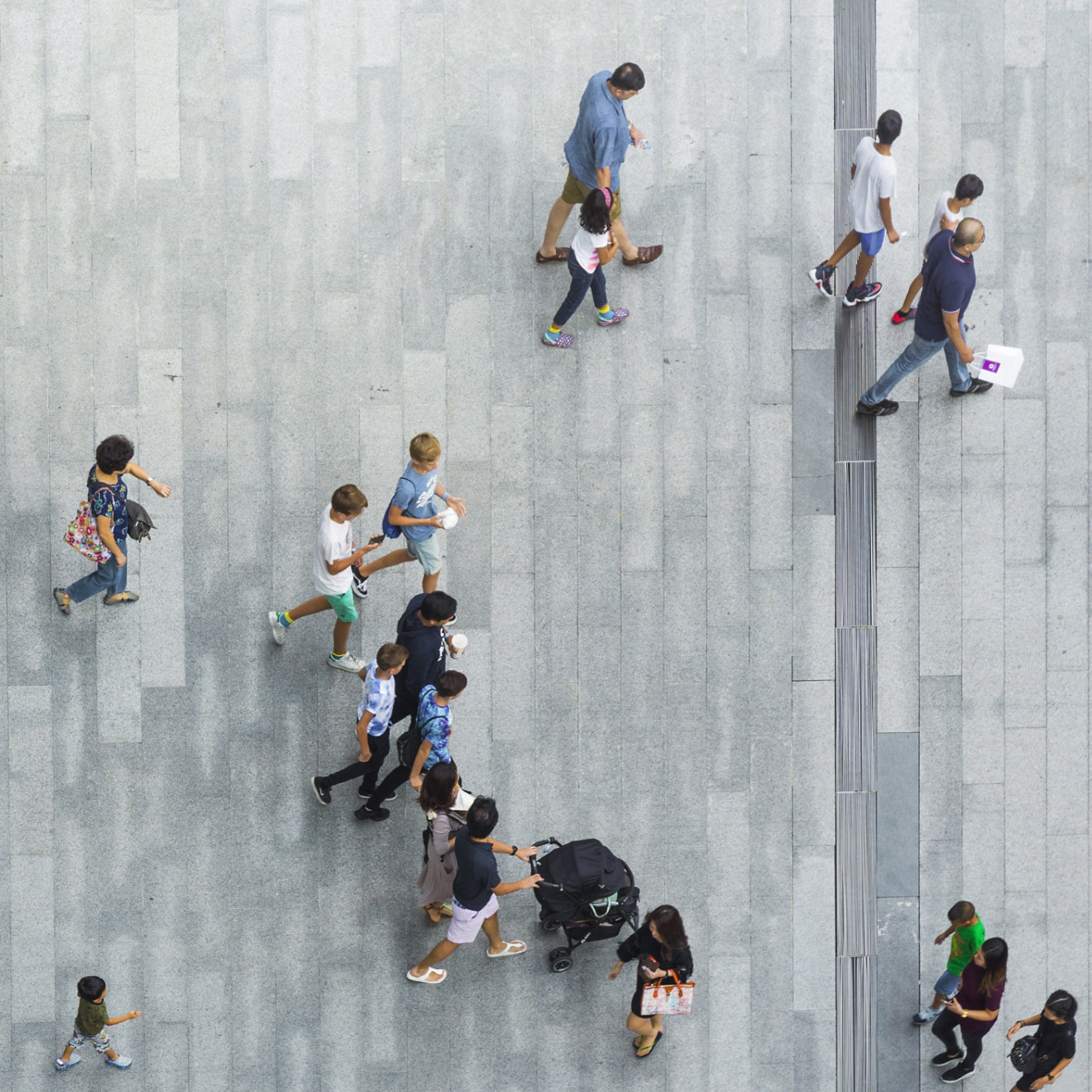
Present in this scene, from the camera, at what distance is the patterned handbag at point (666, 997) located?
24.0ft

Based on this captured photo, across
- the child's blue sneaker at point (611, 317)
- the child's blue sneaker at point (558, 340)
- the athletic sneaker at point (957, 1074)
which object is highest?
the child's blue sneaker at point (611, 317)

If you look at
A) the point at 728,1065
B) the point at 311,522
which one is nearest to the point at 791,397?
the point at 311,522

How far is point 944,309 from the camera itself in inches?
298

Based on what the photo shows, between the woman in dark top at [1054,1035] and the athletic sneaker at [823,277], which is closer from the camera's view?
the woman in dark top at [1054,1035]

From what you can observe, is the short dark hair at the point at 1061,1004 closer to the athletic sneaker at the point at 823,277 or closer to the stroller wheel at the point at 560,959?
the stroller wheel at the point at 560,959

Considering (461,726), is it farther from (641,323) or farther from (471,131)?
(471,131)

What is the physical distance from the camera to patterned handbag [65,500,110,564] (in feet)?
24.9

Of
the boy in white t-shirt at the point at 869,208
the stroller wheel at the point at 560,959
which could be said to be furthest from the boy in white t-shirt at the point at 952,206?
the stroller wheel at the point at 560,959

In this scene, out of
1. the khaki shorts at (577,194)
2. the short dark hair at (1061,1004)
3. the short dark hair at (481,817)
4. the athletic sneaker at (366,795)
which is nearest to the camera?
the short dark hair at (481,817)

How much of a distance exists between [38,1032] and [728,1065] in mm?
4959

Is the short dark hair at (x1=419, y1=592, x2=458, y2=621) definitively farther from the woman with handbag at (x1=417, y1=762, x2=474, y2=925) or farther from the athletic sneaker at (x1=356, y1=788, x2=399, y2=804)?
the athletic sneaker at (x1=356, y1=788, x2=399, y2=804)

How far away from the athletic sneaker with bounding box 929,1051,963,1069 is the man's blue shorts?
578 centimetres

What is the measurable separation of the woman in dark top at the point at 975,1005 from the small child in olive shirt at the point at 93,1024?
5.59m

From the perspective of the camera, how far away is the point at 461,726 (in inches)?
331
